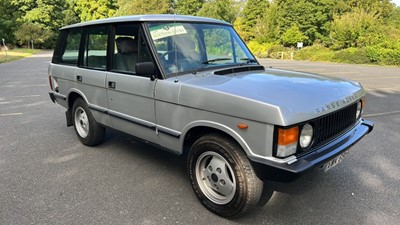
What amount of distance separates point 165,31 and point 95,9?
246ft

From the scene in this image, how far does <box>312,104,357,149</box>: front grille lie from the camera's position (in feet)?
9.14

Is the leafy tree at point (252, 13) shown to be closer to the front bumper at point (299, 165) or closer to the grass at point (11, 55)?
the grass at point (11, 55)

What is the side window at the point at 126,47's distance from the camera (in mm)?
3746

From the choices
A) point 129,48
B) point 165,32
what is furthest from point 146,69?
point 129,48

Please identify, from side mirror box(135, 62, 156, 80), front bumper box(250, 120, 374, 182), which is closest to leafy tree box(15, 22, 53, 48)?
side mirror box(135, 62, 156, 80)

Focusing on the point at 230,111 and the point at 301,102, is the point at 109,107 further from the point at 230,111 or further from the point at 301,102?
the point at 301,102

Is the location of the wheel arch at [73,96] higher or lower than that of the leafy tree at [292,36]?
lower

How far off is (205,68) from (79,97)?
8.08 feet

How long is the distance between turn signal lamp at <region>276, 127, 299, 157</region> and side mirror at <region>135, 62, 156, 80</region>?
5.19 ft

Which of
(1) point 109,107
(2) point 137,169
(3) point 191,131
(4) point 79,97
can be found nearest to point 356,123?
(3) point 191,131

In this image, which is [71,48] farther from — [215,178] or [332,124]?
[332,124]

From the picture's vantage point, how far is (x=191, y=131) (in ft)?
10.7

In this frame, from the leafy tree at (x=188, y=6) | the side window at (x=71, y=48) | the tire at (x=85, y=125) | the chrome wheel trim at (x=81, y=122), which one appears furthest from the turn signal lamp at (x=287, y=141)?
the leafy tree at (x=188, y=6)

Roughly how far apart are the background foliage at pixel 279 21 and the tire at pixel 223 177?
32.3 m
